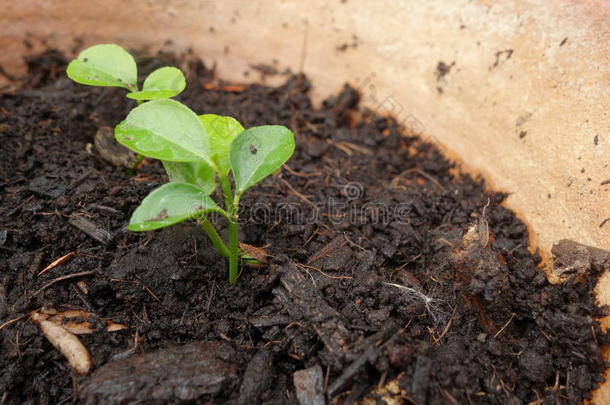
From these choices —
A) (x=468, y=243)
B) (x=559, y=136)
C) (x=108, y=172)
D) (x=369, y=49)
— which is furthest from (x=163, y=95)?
(x=559, y=136)

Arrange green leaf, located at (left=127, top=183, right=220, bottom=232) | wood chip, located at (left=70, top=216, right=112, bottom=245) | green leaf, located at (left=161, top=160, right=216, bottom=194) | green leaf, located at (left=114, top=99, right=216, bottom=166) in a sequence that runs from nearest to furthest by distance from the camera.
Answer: green leaf, located at (left=127, top=183, right=220, bottom=232), green leaf, located at (left=114, top=99, right=216, bottom=166), green leaf, located at (left=161, top=160, right=216, bottom=194), wood chip, located at (left=70, top=216, right=112, bottom=245)

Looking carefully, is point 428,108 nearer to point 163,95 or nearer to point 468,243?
point 468,243

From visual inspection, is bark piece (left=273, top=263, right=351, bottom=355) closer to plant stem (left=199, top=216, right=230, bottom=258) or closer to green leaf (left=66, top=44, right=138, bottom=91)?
plant stem (left=199, top=216, right=230, bottom=258)

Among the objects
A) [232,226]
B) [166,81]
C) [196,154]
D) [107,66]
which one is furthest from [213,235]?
[107,66]

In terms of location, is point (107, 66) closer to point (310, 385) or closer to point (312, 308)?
point (312, 308)

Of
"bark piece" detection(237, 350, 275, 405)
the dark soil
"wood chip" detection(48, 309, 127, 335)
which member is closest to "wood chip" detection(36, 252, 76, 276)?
the dark soil

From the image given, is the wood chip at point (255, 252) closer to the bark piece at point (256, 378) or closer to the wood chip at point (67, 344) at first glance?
the bark piece at point (256, 378)

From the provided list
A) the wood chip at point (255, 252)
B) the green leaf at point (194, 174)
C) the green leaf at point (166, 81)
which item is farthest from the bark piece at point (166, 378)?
the green leaf at point (166, 81)
